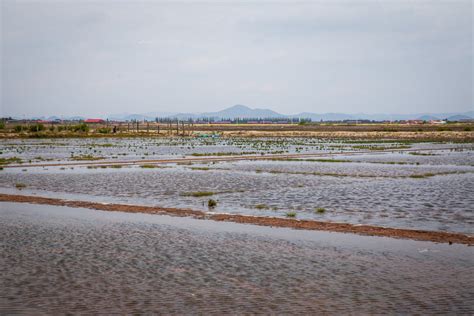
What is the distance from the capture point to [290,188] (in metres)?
26.9

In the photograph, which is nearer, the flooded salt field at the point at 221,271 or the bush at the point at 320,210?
the flooded salt field at the point at 221,271

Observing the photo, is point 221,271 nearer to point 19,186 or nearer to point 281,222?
point 281,222

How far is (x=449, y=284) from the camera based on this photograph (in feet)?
35.2

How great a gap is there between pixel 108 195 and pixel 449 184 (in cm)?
1884

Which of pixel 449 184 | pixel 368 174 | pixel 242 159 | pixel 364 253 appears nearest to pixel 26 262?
pixel 364 253

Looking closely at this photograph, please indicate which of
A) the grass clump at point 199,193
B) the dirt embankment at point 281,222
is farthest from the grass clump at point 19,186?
the grass clump at point 199,193

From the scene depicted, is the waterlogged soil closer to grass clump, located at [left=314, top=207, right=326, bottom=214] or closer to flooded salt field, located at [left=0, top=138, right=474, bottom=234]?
flooded salt field, located at [left=0, top=138, right=474, bottom=234]

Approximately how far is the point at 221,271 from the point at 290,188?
15.5 metres

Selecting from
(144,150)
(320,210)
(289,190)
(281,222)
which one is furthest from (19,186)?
(144,150)

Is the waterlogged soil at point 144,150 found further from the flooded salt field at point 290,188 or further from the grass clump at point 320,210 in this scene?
the grass clump at point 320,210

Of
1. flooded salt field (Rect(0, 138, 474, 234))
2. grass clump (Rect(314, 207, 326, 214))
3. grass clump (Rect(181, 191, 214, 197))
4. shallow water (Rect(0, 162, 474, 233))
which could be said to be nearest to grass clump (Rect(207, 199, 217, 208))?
flooded salt field (Rect(0, 138, 474, 234))

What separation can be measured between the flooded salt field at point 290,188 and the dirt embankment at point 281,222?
104 centimetres

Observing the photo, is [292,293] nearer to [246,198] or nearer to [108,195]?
[246,198]

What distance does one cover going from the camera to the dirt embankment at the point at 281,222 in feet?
48.8
